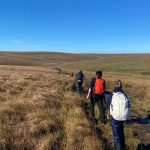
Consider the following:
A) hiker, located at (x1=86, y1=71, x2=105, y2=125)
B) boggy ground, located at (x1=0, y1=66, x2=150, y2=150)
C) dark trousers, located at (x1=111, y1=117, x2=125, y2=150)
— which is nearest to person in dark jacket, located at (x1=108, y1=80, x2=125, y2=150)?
dark trousers, located at (x1=111, y1=117, x2=125, y2=150)

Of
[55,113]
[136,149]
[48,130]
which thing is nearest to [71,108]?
[55,113]

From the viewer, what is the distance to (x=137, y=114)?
15359mm

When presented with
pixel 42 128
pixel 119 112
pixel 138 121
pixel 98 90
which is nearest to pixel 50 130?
pixel 42 128

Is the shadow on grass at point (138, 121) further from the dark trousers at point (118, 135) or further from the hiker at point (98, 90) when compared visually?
the dark trousers at point (118, 135)

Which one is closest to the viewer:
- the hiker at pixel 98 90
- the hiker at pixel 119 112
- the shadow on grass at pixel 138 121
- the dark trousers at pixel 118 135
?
the hiker at pixel 119 112

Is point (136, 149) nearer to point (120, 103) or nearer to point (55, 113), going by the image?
point (120, 103)

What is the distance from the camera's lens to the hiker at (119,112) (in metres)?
8.37

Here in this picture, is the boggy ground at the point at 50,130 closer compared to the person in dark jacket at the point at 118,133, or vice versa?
the boggy ground at the point at 50,130

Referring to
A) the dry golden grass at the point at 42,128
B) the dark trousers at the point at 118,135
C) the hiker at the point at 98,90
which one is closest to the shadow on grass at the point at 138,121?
the hiker at the point at 98,90

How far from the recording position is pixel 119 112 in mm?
8406

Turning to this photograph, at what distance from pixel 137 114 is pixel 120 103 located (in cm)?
730

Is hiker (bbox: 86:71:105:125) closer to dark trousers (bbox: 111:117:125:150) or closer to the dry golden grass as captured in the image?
the dry golden grass

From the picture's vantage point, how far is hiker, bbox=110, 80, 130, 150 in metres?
8.37

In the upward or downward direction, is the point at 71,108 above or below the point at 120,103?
below
